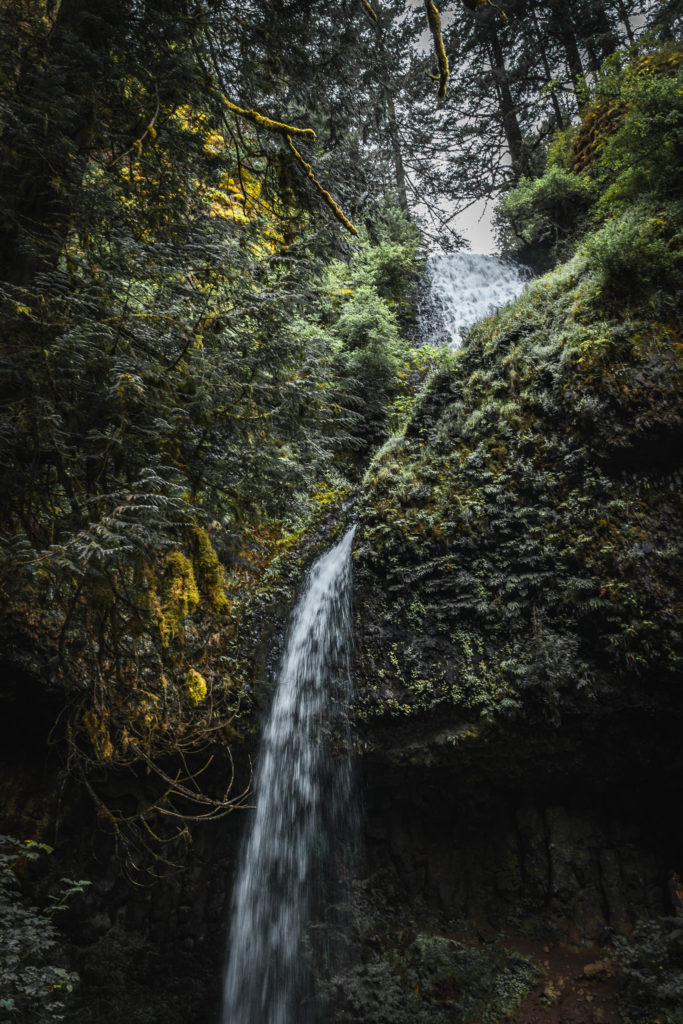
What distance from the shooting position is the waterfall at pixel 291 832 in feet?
20.2

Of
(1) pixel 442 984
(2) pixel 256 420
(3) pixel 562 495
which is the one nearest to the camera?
(2) pixel 256 420

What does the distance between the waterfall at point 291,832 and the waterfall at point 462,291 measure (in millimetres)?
8827

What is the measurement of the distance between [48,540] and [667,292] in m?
6.56

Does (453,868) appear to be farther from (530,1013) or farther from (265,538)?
(265,538)

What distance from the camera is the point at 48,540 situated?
368 cm

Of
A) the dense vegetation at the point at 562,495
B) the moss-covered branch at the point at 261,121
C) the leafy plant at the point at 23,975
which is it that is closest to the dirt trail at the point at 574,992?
the dense vegetation at the point at 562,495

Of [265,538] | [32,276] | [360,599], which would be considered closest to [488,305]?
[265,538]

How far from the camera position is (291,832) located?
6.36 metres

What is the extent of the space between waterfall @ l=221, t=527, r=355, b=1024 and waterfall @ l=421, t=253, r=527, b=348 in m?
8.83

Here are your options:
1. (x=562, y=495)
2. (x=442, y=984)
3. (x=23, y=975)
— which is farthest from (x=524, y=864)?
(x=23, y=975)

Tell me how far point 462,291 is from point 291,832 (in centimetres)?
1255

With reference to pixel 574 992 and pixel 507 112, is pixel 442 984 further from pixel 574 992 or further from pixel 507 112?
pixel 507 112

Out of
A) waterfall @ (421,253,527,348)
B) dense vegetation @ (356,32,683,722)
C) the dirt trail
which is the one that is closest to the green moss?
the dirt trail

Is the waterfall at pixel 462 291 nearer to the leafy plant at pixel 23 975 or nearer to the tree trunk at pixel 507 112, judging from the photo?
the tree trunk at pixel 507 112
